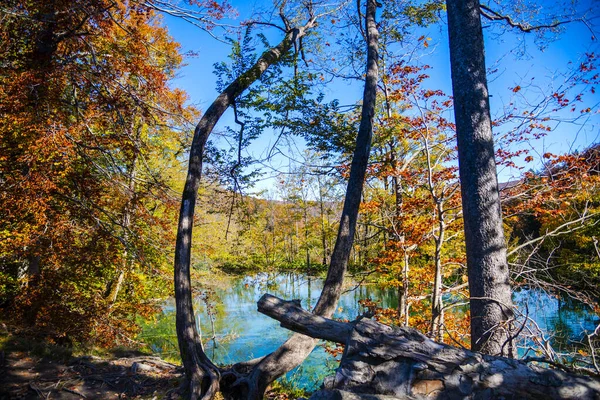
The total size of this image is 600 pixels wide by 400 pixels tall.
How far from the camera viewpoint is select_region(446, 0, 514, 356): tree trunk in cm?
265

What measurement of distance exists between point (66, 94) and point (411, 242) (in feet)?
22.5

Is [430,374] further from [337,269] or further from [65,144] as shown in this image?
[65,144]

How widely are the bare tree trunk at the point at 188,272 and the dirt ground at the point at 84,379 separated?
1.15ft

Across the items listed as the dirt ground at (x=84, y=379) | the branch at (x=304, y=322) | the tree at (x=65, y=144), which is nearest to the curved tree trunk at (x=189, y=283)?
the dirt ground at (x=84, y=379)

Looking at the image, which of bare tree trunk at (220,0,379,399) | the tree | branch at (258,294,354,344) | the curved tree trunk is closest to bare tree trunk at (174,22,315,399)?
the curved tree trunk

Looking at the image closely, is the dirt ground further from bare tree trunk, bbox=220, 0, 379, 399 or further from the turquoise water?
the turquoise water

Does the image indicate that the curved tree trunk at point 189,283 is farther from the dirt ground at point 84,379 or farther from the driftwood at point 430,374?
the driftwood at point 430,374

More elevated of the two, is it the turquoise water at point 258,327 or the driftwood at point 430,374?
the driftwood at point 430,374

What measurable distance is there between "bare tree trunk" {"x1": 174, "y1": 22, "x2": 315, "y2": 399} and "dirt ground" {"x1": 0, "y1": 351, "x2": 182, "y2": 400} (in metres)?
0.35

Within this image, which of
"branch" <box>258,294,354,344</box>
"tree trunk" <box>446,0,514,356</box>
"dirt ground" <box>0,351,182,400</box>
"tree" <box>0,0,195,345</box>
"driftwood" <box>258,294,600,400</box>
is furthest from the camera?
"tree" <box>0,0,195,345</box>

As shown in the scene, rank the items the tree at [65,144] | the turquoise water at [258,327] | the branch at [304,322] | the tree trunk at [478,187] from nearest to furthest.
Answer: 1. the branch at [304,322]
2. the tree trunk at [478,187]
3. the tree at [65,144]
4. the turquoise water at [258,327]

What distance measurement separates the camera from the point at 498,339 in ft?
8.45

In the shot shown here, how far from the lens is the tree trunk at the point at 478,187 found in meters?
2.65

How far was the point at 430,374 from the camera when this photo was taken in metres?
1.73
